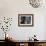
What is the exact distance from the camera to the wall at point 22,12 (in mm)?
4543

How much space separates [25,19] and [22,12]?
0.27 meters

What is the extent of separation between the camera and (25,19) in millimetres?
4605

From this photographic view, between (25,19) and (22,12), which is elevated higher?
(22,12)

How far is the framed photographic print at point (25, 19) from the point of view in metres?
4.58

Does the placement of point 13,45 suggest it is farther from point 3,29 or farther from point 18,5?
point 18,5

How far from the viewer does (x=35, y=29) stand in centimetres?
454

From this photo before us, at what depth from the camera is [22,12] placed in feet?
15.0

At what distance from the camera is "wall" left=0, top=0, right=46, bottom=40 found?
14.9 ft

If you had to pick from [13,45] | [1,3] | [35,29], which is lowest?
[13,45]

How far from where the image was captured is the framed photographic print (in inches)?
180

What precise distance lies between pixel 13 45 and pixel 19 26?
3.18ft

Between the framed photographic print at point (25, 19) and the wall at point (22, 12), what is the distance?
0.11 m

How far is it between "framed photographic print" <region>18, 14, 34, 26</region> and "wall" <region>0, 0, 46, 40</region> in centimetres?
11

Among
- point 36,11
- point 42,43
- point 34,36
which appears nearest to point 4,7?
point 36,11
